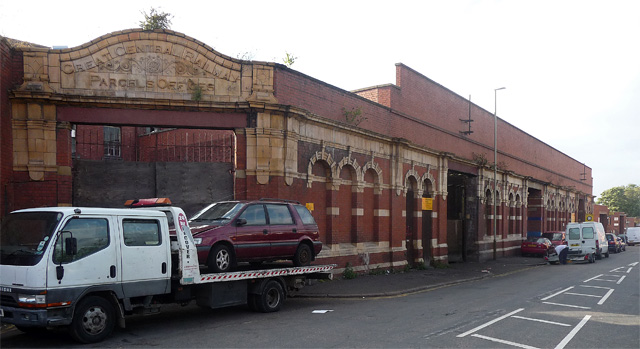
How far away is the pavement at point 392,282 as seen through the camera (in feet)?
50.0

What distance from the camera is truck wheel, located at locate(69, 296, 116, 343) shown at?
8242 mm

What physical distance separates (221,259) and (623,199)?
445 ft

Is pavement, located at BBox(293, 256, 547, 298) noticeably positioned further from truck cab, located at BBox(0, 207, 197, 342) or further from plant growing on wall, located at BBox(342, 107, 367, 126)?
plant growing on wall, located at BBox(342, 107, 367, 126)

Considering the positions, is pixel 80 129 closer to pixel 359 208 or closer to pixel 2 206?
pixel 2 206

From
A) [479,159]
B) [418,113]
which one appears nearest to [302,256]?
[418,113]

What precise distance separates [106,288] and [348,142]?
12.6m

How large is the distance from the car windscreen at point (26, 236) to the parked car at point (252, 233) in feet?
9.40

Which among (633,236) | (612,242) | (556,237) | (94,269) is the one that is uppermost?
(94,269)

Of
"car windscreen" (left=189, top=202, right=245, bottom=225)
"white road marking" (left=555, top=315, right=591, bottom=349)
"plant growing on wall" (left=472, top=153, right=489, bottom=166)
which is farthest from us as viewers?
"plant growing on wall" (left=472, top=153, right=489, bottom=166)

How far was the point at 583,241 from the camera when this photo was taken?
104 ft

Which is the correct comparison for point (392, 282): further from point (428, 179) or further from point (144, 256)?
point (144, 256)

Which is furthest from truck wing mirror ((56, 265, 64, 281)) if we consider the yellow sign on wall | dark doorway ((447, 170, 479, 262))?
dark doorway ((447, 170, 479, 262))

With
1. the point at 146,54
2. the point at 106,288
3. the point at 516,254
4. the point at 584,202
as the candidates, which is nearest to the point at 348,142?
the point at 146,54

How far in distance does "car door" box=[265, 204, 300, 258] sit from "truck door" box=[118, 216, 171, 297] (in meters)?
2.95
